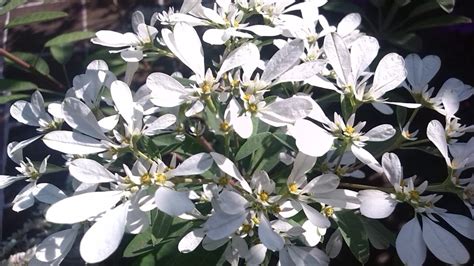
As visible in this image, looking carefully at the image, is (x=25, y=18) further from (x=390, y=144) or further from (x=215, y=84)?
(x=390, y=144)

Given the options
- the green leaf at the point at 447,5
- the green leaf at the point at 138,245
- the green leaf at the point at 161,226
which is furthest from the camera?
the green leaf at the point at 447,5

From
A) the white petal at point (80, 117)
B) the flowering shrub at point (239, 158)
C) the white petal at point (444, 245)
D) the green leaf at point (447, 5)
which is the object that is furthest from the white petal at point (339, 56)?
the green leaf at point (447, 5)

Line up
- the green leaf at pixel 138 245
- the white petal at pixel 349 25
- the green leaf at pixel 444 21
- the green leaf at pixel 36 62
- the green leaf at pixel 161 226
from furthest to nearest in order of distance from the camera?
the green leaf at pixel 36 62 < the green leaf at pixel 444 21 < the white petal at pixel 349 25 < the green leaf at pixel 138 245 < the green leaf at pixel 161 226

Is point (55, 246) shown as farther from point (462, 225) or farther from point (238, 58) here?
point (462, 225)

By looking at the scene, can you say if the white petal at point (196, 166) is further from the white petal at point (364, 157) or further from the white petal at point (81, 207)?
the white petal at point (364, 157)

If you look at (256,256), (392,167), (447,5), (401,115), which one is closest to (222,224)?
(256,256)

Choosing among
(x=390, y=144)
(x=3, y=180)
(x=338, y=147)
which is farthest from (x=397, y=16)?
(x=3, y=180)
